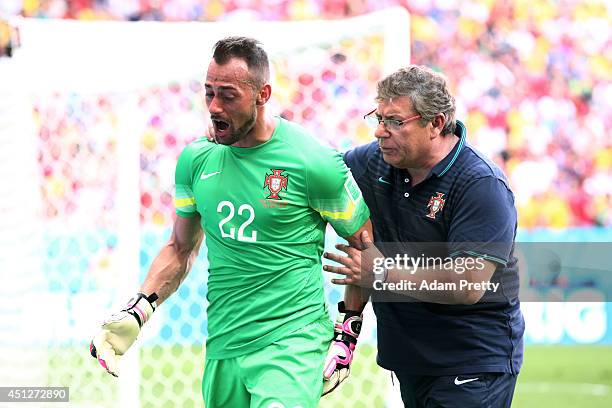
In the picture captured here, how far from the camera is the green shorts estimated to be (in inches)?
131

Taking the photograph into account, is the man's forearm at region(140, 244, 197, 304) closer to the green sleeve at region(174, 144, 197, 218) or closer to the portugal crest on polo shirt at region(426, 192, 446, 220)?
the green sleeve at region(174, 144, 197, 218)

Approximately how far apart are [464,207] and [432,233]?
0.21 meters

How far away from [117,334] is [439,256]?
4.18 feet

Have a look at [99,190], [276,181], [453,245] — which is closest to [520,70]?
[99,190]

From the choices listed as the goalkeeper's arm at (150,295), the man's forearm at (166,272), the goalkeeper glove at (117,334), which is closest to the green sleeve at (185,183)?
the goalkeeper's arm at (150,295)

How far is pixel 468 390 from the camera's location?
367 cm

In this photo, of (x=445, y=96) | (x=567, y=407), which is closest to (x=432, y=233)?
(x=445, y=96)

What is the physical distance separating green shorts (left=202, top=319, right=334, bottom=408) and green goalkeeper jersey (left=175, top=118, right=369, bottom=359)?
4 cm

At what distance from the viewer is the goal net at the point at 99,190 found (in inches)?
223

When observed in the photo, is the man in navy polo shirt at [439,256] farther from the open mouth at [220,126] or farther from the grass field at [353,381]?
→ the grass field at [353,381]

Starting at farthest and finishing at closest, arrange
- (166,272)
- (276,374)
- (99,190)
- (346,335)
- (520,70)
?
(520,70), (99,190), (166,272), (346,335), (276,374)

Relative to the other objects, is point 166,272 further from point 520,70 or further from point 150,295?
point 520,70

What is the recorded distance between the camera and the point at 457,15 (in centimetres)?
1393

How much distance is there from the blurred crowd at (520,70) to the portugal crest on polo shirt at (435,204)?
902cm
